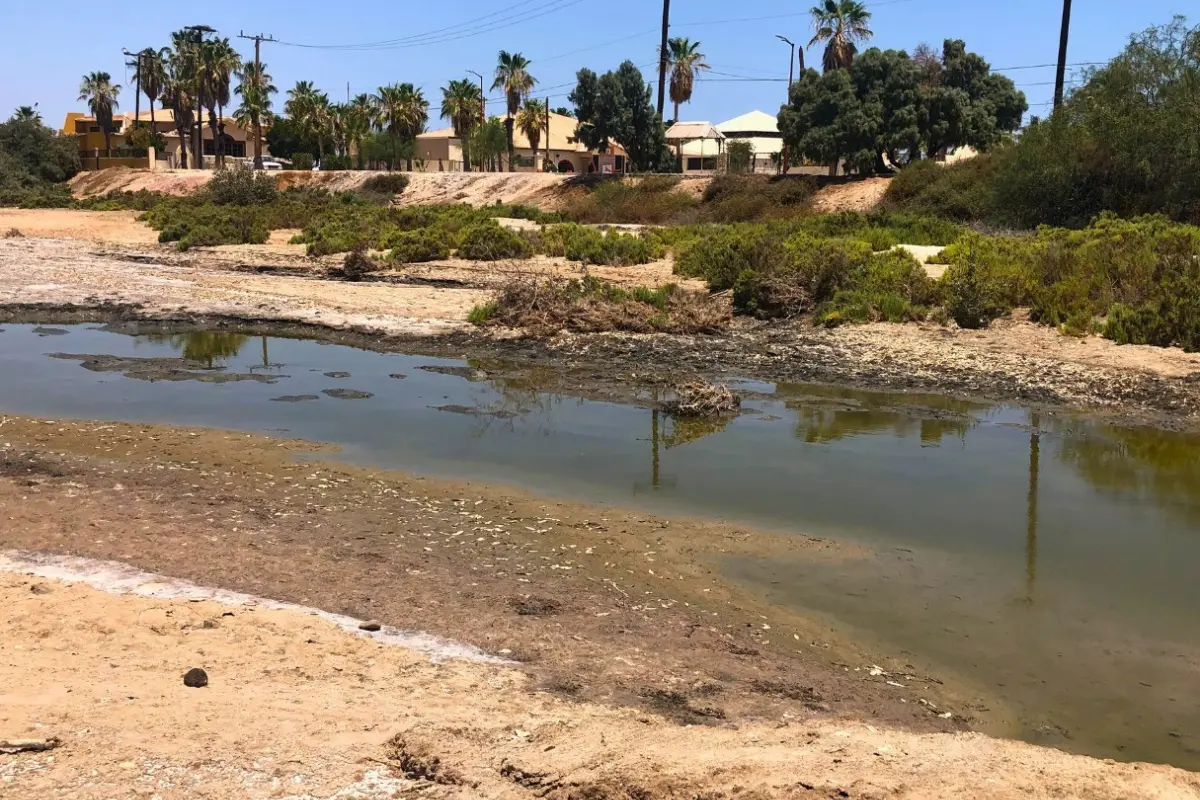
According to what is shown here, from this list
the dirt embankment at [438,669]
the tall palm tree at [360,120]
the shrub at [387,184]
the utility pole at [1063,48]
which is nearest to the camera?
the dirt embankment at [438,669]

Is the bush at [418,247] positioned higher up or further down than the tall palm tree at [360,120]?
further down

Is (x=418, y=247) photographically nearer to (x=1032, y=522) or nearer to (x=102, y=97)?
(x=1032, y=522)

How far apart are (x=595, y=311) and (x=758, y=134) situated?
179 ft

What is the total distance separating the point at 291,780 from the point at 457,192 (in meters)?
59.9

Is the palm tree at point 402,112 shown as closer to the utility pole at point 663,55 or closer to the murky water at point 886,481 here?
the utility pole at point 663,55

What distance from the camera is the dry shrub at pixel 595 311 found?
19734 millimetres

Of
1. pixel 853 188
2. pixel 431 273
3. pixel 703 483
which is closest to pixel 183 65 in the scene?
pixel 853 188

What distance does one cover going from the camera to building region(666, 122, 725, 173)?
223 ft

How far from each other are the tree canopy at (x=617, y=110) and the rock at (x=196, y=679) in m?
55.8

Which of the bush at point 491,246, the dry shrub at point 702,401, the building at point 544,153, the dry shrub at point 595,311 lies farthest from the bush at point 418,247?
the building at point 544,153

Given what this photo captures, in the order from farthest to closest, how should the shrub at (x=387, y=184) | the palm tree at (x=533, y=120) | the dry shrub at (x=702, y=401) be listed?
the palm tree at (x=533, y=120)
the shrub at (x=387, y=184)
the dry shrub at (x=702, y=401)

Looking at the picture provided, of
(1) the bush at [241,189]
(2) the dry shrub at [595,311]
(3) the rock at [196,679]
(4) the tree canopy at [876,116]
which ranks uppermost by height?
(4) the tree canopy at [876,116]

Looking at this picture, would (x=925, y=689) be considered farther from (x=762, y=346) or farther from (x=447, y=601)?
(x=762, y=346)

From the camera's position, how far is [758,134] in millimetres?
70688
